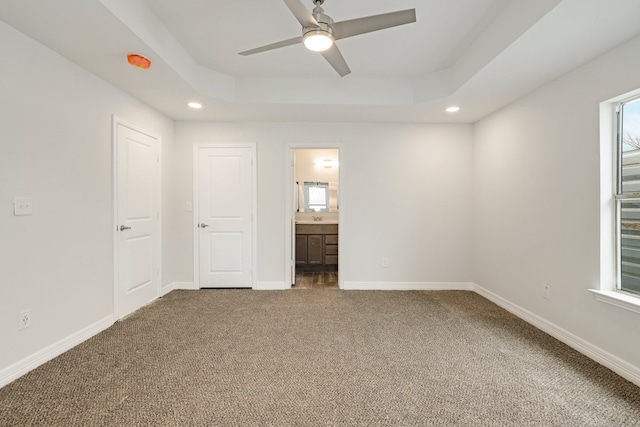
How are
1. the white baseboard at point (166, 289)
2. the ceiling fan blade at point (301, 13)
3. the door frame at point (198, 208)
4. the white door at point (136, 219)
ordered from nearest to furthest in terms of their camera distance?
the ceiling fan blade at point (301, 13) < the white door at point (136, 219) < the white baseboard at point (166, 289) < the door frame at point (198, 208)

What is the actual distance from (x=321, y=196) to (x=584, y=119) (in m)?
4.17

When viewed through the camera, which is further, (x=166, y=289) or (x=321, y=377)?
(x=166, y=289)

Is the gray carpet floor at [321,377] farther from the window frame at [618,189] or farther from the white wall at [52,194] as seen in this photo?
the window frame at [618,189]

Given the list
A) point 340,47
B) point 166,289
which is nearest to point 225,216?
point 166,289

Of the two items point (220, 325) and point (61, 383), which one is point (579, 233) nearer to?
point (220, 325)

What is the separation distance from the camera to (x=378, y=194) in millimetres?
4133

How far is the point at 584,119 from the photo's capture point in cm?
238

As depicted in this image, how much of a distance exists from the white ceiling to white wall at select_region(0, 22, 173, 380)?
Result: 221 mm

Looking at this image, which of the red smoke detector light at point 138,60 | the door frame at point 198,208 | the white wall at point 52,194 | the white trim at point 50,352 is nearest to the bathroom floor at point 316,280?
the door frame at point 198,208

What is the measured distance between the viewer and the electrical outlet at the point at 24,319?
204 centimetres

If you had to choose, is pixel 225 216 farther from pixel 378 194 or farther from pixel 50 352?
pixel 50 352

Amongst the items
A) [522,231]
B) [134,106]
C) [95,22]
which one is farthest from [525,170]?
[134,106]

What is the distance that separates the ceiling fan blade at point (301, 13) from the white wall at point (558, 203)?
85.3 inches

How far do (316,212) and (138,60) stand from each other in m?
4.02
